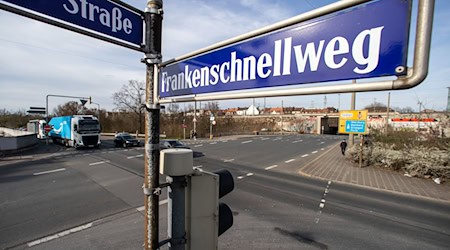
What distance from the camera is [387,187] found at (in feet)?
26.3

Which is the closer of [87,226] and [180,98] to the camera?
[180,98]

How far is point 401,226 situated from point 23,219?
9.11 m

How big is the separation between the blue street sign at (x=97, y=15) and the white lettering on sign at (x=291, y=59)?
19.4 inches

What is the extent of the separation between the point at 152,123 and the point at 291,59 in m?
0.99

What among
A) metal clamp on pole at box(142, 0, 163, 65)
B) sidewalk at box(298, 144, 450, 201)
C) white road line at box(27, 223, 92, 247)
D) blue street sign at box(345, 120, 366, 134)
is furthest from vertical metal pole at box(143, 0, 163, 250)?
A: blue street sign at box(345, 120, 366, 134)

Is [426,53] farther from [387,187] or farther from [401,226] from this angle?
[387,187]

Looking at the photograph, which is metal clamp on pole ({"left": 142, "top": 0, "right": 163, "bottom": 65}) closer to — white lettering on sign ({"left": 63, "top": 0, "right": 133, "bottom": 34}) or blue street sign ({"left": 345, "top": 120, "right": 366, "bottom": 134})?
white lettering on sign ({"left": 63, "top": 0, "right": 133, "bottom": 34})

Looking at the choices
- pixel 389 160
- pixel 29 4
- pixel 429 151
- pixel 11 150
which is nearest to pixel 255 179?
pixel 389 160

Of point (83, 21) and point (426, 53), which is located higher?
point (83, 21)

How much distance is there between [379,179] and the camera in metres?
9.12

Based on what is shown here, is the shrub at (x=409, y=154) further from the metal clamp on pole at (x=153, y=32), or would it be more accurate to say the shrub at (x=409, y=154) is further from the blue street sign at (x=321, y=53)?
the metal clamp on pole at (x=153, y=32)

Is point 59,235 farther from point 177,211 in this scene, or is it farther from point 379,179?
point 379,179

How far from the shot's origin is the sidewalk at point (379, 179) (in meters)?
7.55

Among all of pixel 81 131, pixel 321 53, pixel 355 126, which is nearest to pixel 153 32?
pixel 321 53
